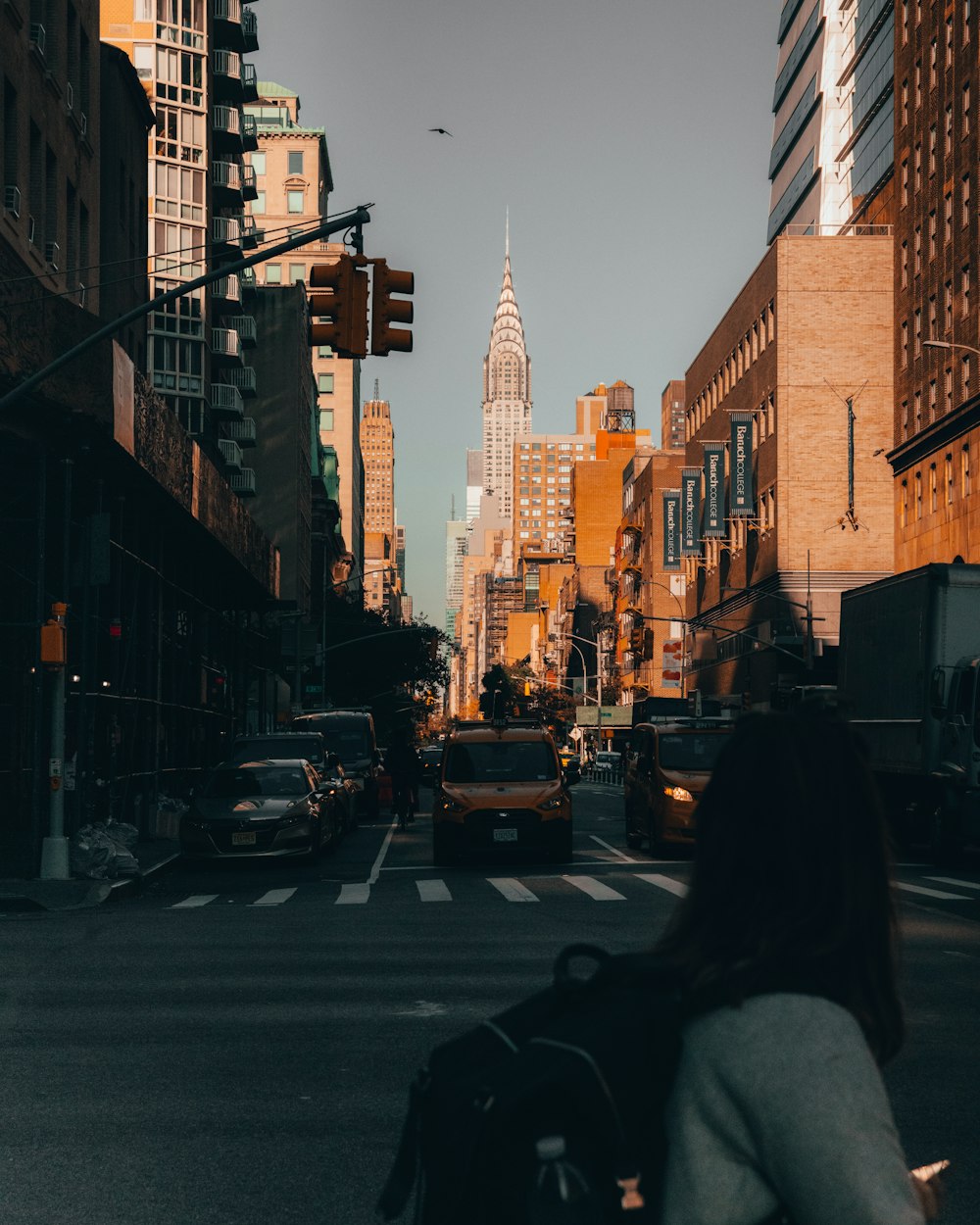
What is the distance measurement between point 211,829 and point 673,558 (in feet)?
236

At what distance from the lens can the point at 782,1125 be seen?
2.41m

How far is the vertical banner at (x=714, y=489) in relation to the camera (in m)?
86.1

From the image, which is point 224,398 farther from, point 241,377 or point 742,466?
point 742,466

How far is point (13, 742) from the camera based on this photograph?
34531 mm

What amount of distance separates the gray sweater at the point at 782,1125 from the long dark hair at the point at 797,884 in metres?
0.07

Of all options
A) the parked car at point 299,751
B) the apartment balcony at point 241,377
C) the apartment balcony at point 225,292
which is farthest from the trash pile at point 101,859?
the apartment balcony at point 241,377

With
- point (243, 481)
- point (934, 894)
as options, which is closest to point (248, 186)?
point (243, 481)

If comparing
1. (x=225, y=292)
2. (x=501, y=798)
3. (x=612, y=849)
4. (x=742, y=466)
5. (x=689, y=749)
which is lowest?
(x=612, y=849)

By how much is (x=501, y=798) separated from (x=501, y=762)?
1483 mm

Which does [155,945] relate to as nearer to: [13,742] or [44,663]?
[44,663]

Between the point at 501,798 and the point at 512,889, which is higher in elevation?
the point at 501,798

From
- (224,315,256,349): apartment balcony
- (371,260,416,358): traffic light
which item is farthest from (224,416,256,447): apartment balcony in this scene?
(371,260,416,358): traffic light

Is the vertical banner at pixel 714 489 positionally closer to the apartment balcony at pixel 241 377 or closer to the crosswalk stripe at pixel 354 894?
the apartment balcony at pixel 241 377

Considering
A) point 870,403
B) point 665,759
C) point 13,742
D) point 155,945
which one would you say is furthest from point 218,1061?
point 870,403
